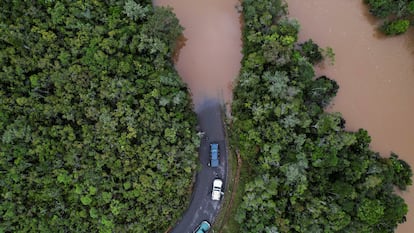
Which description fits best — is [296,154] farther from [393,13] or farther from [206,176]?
→ [393,13]

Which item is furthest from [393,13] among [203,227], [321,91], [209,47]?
[203,227]

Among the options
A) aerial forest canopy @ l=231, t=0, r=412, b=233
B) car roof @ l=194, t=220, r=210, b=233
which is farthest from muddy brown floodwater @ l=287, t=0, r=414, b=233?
car roof @ l=194, t=220, r=210, b=233

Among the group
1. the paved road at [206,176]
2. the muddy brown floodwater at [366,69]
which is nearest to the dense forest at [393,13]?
the muddy brown floodwater at [366,69]

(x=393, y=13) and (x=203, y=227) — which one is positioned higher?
(x=393, y=13)

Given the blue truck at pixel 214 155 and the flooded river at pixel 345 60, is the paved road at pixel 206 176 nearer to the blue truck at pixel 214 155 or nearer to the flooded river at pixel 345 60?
the blue truck at pixel 214 155

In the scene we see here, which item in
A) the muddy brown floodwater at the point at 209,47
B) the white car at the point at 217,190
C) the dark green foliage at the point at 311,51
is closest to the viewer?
the white car at the point at 217,190

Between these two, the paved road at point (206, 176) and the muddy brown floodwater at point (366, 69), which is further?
the muddy brown floodwater at point (366, 69)

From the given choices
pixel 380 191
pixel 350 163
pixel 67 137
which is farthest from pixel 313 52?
pixel 67 137

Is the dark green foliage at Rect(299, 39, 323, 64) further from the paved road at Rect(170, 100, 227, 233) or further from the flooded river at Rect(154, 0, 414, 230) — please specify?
the paved road at Rect(170, 100, 227, 233)
